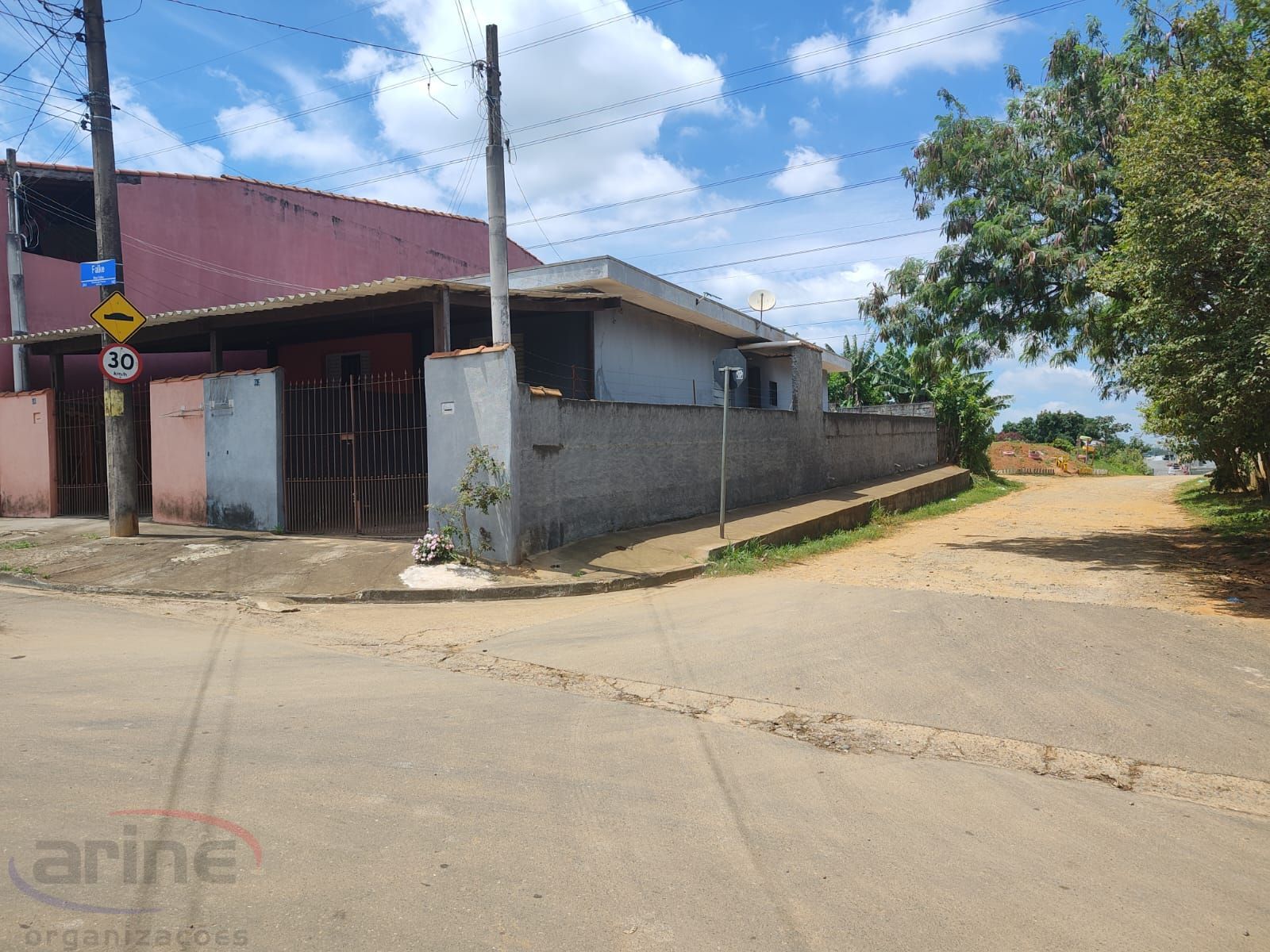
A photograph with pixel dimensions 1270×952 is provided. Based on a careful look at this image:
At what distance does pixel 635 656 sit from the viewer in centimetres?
660

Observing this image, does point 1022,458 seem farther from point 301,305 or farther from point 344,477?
point 301,305

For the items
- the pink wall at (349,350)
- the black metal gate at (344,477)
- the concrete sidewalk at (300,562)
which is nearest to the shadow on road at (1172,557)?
the concrete sidewalk at (300,562)

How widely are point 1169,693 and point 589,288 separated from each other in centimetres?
1155

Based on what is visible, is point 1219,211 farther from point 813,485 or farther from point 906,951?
point 813,485

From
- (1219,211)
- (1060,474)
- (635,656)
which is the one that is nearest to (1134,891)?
(635,656)

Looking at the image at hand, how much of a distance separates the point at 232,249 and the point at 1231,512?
2404 centimetres

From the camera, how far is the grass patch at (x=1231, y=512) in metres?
13.5

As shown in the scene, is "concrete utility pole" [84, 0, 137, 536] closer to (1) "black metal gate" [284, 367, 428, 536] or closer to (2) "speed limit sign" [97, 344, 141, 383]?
(2) "speed limit sign" [97, 344, 141, 383]

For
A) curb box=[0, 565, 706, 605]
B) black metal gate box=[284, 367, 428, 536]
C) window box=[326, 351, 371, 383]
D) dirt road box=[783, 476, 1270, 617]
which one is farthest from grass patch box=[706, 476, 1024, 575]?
window box=[326, 351, 371, 383]

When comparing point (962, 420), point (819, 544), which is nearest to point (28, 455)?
point (819, 544)

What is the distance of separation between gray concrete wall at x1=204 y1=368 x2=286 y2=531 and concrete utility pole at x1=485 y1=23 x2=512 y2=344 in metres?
4.15

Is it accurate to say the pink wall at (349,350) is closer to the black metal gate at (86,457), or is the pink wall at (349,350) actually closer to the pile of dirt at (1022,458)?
the black metal gate at (86,457)

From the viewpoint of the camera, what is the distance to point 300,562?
1034 cm

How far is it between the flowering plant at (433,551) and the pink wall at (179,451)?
5320 mm
